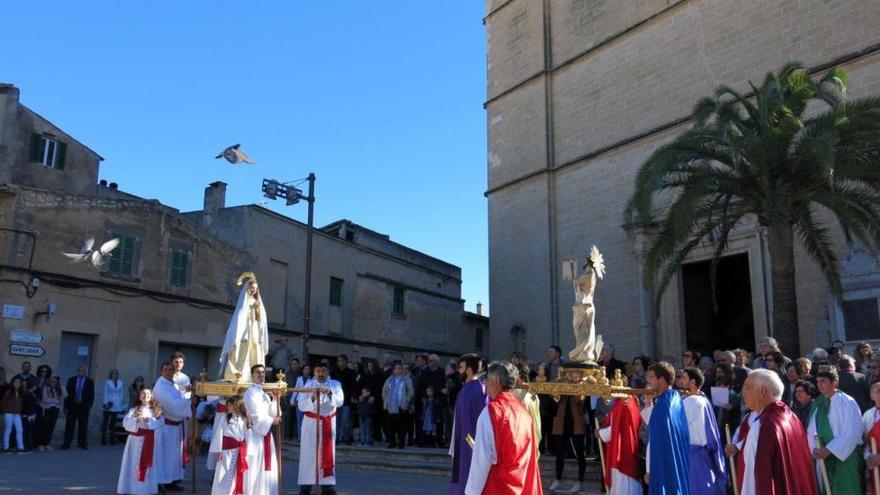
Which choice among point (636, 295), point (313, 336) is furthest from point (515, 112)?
point (313, 336)

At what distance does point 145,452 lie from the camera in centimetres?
966

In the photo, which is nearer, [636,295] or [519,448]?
[519,448]

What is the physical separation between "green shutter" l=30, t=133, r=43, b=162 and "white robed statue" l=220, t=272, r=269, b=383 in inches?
611

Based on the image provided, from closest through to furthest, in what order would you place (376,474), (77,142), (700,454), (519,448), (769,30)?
(519,448) → (700,454) → (376,474) → (769,30) → (77,142)

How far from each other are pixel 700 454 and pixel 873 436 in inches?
70.9

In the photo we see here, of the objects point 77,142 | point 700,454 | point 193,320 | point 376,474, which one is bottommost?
point 376,474

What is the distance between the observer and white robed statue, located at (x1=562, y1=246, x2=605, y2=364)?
333 inches

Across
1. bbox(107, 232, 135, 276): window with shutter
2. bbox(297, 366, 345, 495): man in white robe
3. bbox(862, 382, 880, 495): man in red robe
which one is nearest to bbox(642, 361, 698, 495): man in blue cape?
bbox(862, 382, 880, 495): man in red robe

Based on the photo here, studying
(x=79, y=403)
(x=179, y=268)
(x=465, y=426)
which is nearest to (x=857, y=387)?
(x=465, y=426)

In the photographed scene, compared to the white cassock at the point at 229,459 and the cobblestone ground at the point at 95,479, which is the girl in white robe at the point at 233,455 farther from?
the cobblestone ground at the point at 95,479

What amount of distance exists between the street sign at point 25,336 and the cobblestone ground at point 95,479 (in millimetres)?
3618

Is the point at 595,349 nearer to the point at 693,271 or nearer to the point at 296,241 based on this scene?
the point at 693,271

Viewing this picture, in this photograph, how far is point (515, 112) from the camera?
2306 centimetres

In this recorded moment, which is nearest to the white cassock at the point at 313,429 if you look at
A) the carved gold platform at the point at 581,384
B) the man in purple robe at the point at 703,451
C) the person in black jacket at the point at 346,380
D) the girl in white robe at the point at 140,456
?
the girl in white robe at the point at 140,456
